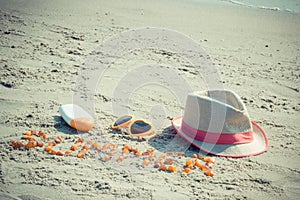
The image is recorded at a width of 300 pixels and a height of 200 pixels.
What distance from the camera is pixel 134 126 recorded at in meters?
4.15

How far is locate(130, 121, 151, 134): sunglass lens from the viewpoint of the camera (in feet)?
13.6

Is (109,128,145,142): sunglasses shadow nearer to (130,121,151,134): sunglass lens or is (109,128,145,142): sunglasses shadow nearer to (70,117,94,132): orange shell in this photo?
(130,121,151,134): sunglass lens

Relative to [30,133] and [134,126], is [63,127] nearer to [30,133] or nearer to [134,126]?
[30,133]

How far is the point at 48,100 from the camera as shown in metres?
4.72

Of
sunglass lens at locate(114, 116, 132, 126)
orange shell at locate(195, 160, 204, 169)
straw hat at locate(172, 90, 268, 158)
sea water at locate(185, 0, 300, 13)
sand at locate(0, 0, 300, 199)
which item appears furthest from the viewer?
sea water at locate(185, 0, 300, 13)

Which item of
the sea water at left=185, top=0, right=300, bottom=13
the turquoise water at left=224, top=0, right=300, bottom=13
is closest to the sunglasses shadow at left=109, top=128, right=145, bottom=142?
the sea water at left=185, top=0, right=300, bottom=13

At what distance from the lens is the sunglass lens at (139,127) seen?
4137 millimetres

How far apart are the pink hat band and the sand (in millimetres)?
153

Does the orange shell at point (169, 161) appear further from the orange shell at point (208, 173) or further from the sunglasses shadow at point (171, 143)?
the orange shell at point (208, 173)

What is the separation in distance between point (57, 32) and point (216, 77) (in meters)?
3.09

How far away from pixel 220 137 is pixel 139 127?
88 centimetres

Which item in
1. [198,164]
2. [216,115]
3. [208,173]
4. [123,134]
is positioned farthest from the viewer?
[123,134]

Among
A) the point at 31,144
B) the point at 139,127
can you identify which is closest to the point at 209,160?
the point at 139,127

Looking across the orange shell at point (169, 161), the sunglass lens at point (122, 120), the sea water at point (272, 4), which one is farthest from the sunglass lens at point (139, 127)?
the sea water at point (272, 4)
